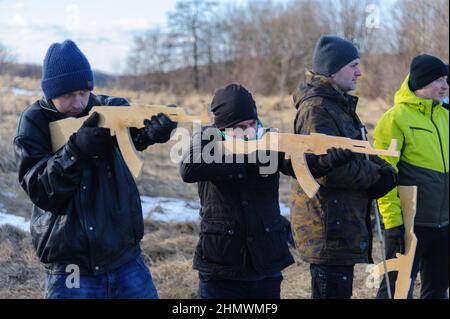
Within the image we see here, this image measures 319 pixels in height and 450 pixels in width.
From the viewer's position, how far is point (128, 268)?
8.60 ft

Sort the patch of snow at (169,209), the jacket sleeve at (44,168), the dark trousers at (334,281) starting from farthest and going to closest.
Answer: the patch of snow at (169,209) < the dark trousers at (334,281) < the jacket sleeve at (44,168)

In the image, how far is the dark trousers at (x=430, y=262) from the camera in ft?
12.5

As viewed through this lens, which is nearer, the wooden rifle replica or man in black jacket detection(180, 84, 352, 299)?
the wooden rifle replica

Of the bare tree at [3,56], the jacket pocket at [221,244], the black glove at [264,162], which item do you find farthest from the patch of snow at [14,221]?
the bare tree at [3,56]

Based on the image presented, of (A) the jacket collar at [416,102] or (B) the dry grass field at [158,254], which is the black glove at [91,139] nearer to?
(B) the dry grass field at [158,254]

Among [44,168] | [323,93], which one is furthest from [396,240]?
[44,168]

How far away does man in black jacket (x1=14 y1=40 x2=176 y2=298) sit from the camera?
7.98 feet

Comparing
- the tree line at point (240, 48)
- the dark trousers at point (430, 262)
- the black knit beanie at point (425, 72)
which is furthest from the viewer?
the tree line at point (240, 48)

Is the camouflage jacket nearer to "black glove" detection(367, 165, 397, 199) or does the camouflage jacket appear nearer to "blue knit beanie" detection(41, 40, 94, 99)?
"black glove" detection(367, 165, 397, 199)

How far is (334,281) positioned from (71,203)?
155 centimetres

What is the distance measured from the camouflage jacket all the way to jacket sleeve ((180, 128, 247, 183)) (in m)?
0.58

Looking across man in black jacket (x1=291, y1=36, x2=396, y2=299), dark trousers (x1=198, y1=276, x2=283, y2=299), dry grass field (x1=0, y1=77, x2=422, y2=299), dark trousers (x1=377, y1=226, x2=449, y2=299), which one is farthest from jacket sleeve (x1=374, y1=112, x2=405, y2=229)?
dry grass field (x1=0, y1=77, x2=422, y2=299)

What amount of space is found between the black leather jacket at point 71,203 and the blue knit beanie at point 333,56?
1.46 metres
